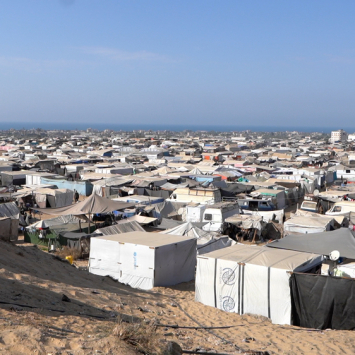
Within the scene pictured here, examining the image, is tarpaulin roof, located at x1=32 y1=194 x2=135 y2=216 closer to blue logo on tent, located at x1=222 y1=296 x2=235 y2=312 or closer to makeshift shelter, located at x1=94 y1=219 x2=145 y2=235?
makeshift shelter, located at x1=94 y1=219 x2=145 y2=235

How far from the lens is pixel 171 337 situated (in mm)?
7711

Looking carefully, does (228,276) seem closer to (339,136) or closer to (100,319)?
(100,319)

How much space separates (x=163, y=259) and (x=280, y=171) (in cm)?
3325

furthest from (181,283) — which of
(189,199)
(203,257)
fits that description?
(189,199)

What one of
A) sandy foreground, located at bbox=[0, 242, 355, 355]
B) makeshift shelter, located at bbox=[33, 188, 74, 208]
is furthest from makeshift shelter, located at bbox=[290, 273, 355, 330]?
makeshift shelter, located at bbox=[33, 188, 74, 208]

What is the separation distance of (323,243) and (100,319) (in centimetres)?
799

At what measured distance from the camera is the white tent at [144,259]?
12.2 m

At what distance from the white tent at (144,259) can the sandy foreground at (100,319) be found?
54cm

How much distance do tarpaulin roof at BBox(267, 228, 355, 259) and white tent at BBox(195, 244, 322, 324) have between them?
7.21 feet

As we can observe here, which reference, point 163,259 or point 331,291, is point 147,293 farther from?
point 331,291

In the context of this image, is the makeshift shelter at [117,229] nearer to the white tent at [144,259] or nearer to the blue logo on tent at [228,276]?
the white tent at [144,259]

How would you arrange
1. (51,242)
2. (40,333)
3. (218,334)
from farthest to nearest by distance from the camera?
1. (51,242)
2. (218,334)
3. (40,333)

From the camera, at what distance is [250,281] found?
392 inches

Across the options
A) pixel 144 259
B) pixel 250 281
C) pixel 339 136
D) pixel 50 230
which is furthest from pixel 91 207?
pixel 339 136
